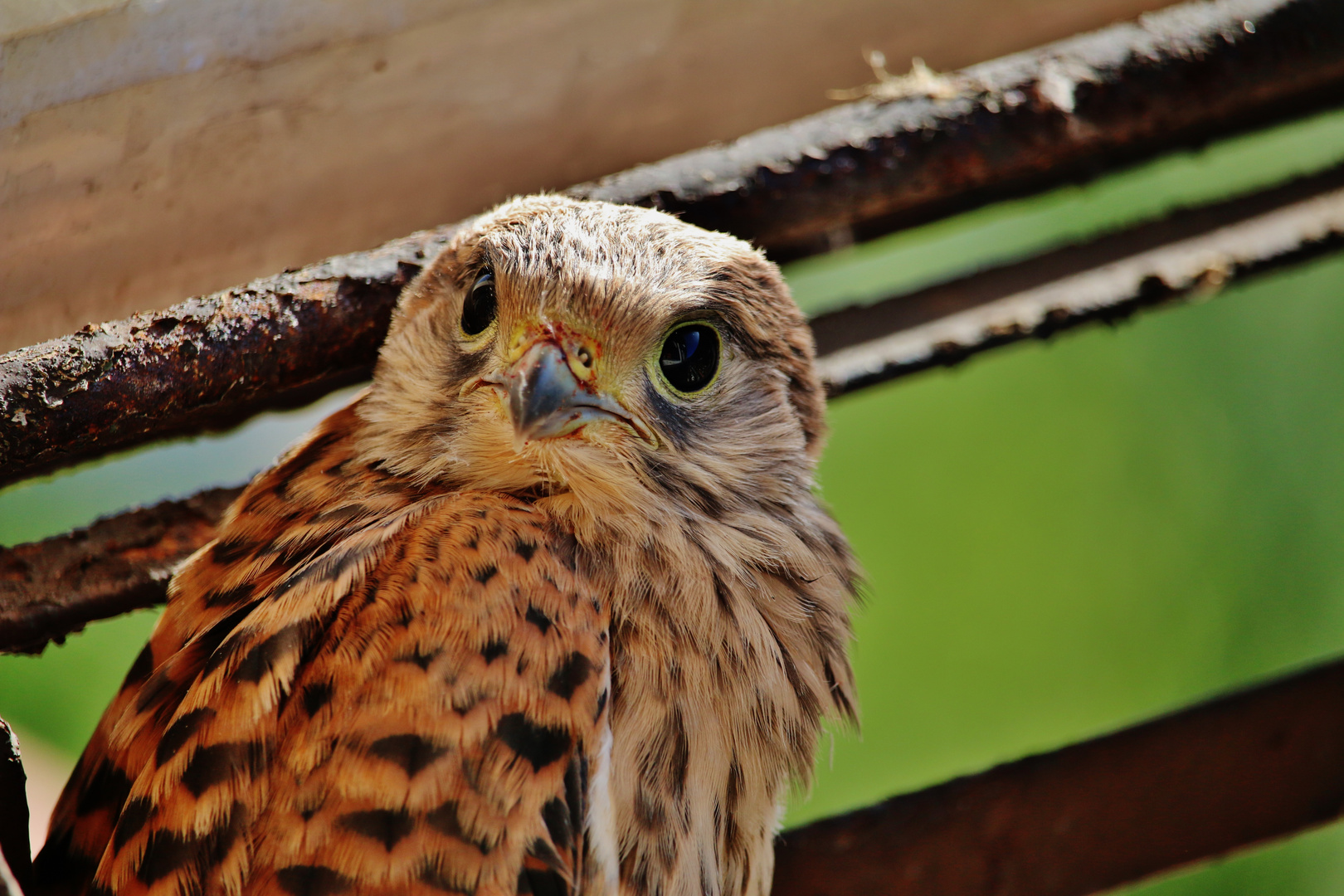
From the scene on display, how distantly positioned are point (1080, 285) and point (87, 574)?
1.95 meters

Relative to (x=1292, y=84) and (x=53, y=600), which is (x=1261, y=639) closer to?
(x=1292, y=84)

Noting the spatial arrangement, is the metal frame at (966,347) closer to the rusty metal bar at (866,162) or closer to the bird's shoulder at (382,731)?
the rusty metal bar at (866,162)

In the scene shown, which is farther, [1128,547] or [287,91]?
[1128,547]

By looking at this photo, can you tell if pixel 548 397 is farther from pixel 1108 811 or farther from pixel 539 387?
pixel 1108 811

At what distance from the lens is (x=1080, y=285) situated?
88.7 inches

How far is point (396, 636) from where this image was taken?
1546 mm

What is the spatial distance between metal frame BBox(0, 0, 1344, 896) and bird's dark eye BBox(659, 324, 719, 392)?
20cm

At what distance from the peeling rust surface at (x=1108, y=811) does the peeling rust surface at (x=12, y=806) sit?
1209mm

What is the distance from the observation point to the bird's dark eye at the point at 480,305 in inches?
76.0

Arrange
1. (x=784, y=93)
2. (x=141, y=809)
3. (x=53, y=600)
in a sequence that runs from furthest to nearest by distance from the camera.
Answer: (x=784, y=93), (x=53, y=600), (x=141, y=809)

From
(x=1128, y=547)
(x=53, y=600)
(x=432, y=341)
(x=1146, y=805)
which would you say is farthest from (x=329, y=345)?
(x=1128, y=547)

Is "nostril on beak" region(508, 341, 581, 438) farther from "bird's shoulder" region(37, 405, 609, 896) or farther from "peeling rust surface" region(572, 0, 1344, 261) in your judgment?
"peeling rust surface" region(572, 0, 1344, 261)

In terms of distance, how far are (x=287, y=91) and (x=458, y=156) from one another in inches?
14.3

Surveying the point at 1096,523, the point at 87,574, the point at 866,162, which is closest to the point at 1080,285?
the point at 866,162
